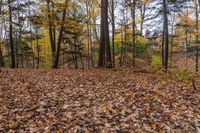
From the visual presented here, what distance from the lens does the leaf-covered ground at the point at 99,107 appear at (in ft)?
16.1

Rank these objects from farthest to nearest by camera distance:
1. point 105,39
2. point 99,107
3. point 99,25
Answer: point 99,25
point 105,39
point 99,107

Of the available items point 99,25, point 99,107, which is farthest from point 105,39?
point 99,25

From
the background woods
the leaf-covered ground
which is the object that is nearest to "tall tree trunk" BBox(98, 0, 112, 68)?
the background woods

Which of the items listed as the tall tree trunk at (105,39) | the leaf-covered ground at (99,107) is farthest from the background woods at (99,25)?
the leaf-covered ground at (99,107)

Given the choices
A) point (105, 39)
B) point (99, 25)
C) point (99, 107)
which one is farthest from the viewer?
point (99, 25)

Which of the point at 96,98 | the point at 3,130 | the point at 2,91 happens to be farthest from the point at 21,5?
the point at 3,130

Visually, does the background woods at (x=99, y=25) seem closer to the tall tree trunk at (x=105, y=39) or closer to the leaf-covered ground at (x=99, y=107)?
the tall tree trunk at (x=105, y=39)

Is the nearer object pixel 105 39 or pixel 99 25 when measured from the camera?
pixel 105 39

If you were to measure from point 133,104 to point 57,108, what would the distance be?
6.75ft

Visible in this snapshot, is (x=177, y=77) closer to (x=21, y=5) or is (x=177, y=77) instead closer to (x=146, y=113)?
(x=146, y=113)

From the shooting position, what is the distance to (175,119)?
536cm

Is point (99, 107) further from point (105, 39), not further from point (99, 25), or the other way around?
point (99, 25)

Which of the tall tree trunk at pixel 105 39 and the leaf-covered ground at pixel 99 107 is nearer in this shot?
the leaf-covered ground at pixel 99 107

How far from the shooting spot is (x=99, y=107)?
602cm
